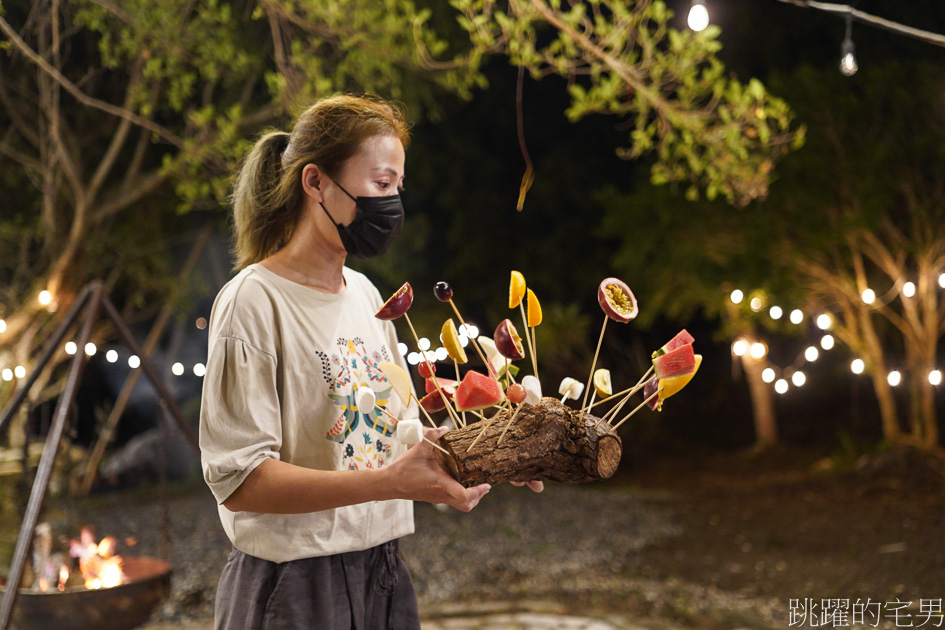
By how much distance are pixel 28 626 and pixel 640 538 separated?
14.7ft

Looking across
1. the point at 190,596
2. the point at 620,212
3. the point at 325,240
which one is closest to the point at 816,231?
the point at 620,212

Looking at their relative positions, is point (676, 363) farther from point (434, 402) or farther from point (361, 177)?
point (361, 177)

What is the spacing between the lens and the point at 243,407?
4.39 ft

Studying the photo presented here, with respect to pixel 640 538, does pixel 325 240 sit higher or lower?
higher

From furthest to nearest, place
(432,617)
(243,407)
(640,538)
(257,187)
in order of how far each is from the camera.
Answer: (640,538)
(432,617)
(257,187)
(243,407)

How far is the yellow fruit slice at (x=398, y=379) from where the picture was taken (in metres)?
1.38

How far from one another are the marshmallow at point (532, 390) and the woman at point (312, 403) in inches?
7.0

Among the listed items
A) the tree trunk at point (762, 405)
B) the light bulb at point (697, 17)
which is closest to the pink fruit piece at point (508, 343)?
the light bulb at point (697, 17)

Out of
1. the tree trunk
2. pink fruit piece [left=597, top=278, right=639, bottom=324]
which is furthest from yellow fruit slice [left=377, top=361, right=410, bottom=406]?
the tree trunk

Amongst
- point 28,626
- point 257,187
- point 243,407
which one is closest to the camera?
point 243,407

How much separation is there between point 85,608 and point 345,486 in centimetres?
207

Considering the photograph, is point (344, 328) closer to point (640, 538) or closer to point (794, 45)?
point (640, 538)

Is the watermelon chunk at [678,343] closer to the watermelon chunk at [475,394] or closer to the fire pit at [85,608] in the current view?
the watermelon chunk at [475,394]

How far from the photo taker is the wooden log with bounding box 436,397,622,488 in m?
1.31
